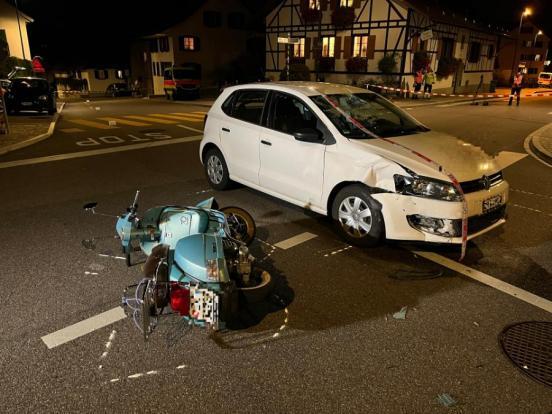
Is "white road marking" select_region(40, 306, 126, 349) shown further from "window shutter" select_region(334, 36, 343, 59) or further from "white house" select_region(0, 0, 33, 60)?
"white house" select_region(0, 0, 33, 60)

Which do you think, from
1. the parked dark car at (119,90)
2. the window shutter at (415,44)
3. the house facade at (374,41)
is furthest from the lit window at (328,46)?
the parked dark car at (119,90)

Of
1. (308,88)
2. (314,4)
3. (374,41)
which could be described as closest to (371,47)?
(374,41)

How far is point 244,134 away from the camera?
6.38 metres

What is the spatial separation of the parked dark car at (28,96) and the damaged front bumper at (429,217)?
18520 millimetres

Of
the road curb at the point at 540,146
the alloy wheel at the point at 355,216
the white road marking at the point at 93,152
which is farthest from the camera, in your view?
the road curb at the point at 540,146

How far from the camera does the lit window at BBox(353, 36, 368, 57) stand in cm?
3001

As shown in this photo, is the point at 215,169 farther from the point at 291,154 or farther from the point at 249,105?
the point at 291,154

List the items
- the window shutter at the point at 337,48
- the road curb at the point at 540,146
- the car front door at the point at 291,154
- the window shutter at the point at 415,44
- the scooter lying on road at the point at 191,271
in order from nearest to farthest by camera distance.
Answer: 1. the scooter lying on road at the point at 191,271
2. the car front door at the point at 291,154
3. the road curb at the point at 540,146
4. the window shutter at the point at 415,44
5. the window shutter at the point at 337,48

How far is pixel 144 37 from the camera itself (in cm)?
4372

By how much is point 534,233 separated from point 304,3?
102 feet

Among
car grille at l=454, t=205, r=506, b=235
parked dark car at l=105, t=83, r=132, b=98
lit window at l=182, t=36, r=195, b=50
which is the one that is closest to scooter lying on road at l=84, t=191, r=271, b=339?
car grille at l=454, t=205, r=506, b=235

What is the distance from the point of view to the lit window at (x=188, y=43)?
1594 inches

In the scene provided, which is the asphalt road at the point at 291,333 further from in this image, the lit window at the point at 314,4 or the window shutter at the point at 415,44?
the lit window at the point at 314,4

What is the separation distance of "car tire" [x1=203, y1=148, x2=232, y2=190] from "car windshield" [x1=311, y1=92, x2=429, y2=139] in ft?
6.83
